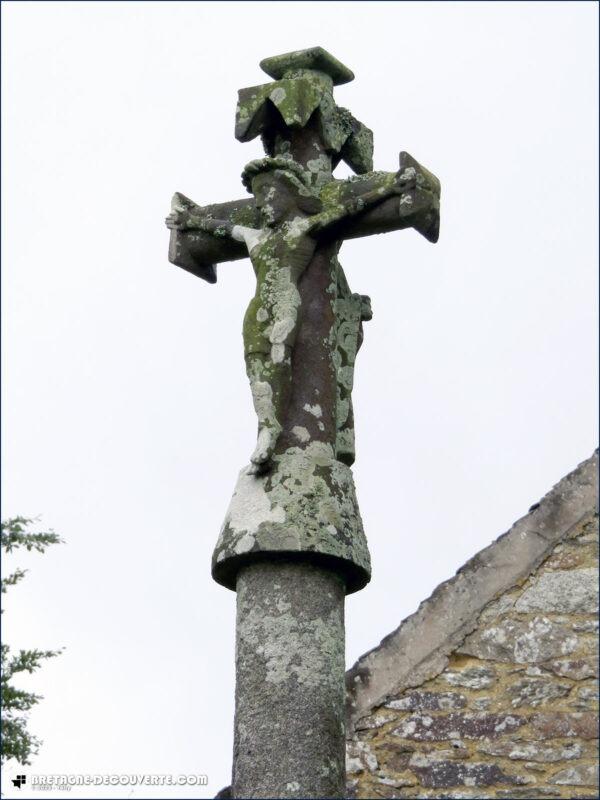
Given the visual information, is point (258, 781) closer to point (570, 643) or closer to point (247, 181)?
point (247, 181)

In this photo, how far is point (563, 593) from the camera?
8453mm

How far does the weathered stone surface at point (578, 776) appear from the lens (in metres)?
7.89

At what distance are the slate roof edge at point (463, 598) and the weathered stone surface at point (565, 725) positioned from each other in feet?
2.05

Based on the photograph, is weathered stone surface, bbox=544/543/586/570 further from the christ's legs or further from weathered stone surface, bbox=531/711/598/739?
the christ's legs

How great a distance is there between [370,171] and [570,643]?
373cm

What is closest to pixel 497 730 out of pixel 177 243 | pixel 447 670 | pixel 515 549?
pixel 447 670

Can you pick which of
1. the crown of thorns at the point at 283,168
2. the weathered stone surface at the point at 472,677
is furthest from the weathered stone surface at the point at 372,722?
the crown of thorns at the point at 283,168

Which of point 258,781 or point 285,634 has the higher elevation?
point 285,634

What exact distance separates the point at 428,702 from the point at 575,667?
85cm

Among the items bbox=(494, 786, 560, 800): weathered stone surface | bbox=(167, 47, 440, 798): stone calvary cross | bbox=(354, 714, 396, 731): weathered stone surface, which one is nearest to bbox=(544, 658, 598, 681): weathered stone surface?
bbox=(494, 786, 560, 800): weathered stone surface

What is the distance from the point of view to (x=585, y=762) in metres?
7.97

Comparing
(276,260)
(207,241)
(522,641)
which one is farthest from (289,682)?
(522,641)

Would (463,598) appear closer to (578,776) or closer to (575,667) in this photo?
(575,667)

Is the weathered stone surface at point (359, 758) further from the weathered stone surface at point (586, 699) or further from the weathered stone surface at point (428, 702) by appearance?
the weathered stone surface at point (586, 699)
